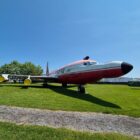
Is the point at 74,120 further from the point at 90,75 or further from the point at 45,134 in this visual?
the point at 90,75

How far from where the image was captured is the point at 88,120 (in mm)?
8531

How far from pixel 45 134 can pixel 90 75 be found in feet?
37.4

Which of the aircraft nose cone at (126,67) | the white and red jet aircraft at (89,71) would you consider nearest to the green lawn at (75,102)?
the white and red jet aircraft at (89,71)

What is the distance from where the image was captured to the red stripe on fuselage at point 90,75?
560 inches

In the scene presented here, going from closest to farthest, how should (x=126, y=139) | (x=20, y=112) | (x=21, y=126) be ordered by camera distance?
(x=126, y=139) → (x=21, y=126) → (x=20, y=112)

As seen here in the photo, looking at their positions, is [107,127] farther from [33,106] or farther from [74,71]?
[74,71]

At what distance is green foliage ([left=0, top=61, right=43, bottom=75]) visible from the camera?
4710 inches

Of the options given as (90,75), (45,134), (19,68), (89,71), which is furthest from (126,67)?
(19,68)

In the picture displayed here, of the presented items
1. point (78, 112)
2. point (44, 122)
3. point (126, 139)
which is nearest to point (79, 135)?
point (126, 139)

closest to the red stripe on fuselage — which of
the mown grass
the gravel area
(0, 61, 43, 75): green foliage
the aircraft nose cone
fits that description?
the aircraft nose cone

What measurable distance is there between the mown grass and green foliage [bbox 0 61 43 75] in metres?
115

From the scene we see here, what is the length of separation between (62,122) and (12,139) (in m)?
2.68

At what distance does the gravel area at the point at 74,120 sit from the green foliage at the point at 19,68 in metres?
112

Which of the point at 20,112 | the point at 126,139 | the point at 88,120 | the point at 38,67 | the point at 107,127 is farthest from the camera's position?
the point at 38,67
